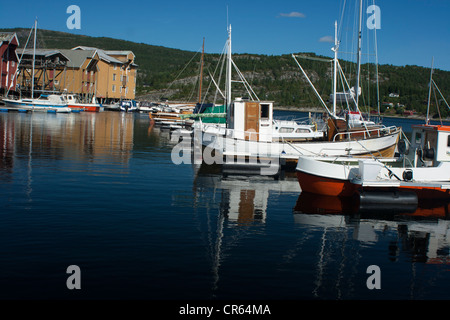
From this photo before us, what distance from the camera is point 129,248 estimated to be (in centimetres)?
1206

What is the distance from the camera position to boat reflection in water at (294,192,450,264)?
45.2ft

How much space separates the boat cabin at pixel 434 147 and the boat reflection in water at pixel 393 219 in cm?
173

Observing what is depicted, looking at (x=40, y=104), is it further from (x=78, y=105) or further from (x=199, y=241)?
(x=199, y=241)

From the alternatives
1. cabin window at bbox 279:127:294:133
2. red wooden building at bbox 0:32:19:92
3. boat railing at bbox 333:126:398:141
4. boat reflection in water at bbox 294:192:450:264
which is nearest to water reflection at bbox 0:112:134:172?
cabin window at bbox 279:127:294:133

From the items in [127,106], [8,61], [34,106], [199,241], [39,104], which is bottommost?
[199,241]

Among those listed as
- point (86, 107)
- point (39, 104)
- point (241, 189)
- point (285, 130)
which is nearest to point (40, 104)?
point (39, 104)

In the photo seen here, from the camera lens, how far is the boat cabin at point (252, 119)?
29.2 meters

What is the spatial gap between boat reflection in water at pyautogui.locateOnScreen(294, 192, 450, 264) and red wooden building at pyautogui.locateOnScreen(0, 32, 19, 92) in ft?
212

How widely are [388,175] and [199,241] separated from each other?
31.5 feet

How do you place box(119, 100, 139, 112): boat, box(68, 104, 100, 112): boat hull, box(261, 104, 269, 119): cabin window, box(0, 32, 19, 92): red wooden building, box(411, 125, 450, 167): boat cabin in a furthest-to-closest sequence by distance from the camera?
box(119, 100, 139, 112): boat → box(68, 104, 100, 112): boat hull → box(0, 32, 19, 92): red wooden building → box(261, 104, 269, 119): cabin window → box(411, 125, 450, 167): boat cabin

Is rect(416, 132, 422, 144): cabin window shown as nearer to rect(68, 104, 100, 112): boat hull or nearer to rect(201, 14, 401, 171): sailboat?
rect(201, 14, 401, 171): sailboat

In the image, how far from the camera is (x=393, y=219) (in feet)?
56.3
